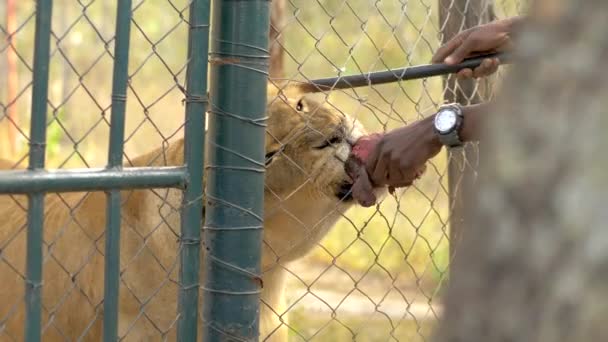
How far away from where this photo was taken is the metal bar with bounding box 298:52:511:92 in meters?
3.07

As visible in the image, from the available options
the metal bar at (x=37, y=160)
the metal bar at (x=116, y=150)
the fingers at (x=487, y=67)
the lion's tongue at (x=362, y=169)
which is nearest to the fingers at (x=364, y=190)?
the lion's tongue at (x=362, y=169)

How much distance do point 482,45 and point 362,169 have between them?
50 centimetres

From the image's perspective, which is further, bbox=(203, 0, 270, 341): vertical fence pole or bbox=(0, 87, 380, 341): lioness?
bbox=(0, 87, 380, 341): lioness

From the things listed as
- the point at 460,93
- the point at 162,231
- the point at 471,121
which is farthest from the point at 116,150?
the point at 460,93

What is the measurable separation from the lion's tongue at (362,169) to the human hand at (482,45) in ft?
1.02

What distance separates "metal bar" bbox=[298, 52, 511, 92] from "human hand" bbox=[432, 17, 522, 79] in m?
0.02

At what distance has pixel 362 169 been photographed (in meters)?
3.14

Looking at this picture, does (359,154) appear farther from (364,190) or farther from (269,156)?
(269,156)

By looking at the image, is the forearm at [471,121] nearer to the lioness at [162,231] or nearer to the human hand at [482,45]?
the human hand at [482,45]

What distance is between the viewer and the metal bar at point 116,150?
7.88 feet

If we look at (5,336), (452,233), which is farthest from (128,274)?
(452,233)

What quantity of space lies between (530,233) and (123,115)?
4.86 ft

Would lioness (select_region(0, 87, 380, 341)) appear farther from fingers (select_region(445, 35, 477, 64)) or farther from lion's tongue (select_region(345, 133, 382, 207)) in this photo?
fingers (select_region(445, 35, 477, 64))

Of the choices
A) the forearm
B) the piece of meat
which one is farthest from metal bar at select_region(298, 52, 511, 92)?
the forearm
